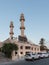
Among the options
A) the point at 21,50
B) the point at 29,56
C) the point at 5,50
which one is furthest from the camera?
the point at 21,50

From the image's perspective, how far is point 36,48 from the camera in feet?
347

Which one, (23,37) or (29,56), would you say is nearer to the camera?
(29,56)

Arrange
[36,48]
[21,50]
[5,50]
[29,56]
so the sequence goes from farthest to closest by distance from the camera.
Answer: [36,48] < [21,50] < [5,50] < [29,56]

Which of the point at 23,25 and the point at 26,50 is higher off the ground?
the point at 23,25

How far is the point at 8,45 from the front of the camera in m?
58.4

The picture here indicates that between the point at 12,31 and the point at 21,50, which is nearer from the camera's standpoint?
the point at 21,50

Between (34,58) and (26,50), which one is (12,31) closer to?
(26,50)

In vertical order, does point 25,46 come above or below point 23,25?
below

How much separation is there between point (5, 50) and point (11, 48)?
1665 mm

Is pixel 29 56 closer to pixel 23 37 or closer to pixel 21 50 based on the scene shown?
pixel 21 50

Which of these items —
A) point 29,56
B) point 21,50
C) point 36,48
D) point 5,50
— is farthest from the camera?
point 36,48

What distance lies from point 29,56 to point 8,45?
1593 centimetres

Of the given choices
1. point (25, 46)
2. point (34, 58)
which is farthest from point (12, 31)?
point (34, 58)

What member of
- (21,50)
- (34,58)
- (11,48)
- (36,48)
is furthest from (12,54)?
(36,48)
